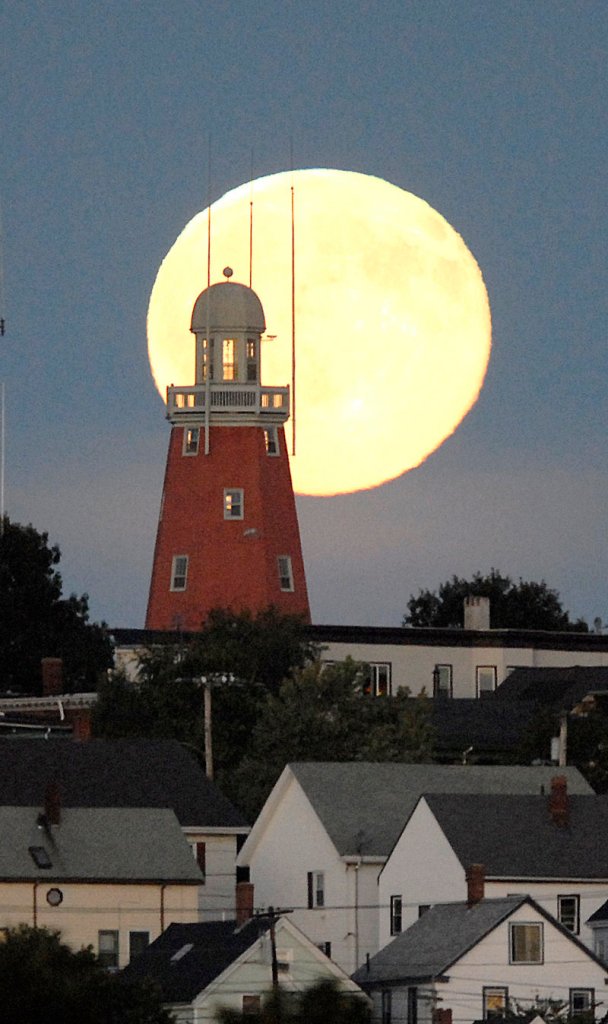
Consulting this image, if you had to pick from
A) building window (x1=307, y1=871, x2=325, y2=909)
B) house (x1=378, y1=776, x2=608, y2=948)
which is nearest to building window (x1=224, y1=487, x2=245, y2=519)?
Answer: building window (x1=307, y1=871, x2=325, y2=909)

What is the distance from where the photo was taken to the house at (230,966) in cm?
7512

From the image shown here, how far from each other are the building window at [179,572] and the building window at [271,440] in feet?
18.5

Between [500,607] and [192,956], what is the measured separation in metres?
82.4

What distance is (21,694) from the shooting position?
12950cm

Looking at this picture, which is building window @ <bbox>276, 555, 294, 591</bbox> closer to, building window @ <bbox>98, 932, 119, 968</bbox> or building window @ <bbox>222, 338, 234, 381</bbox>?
building window @ <bbox>222, 338, 234, 381</bbox>

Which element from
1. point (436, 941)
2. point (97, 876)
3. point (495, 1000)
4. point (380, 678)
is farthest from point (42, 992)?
point (380, 678)

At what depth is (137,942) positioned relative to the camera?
8431 cm

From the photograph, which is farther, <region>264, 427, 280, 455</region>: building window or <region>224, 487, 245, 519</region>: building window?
<region>264, 427, 280, 455</region>: building window

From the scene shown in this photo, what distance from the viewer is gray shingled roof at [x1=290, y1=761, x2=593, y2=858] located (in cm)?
9038

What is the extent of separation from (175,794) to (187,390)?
4034 centimetres

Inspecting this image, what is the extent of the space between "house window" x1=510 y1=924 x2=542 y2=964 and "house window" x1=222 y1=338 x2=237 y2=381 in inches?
2212

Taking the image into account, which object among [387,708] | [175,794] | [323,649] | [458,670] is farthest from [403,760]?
[458,670]

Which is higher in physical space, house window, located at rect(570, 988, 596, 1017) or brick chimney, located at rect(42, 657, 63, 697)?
brick chimney, located at rect(42, 657, 63, 697)

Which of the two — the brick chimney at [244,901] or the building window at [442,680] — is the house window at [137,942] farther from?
the building window at [442,680]
